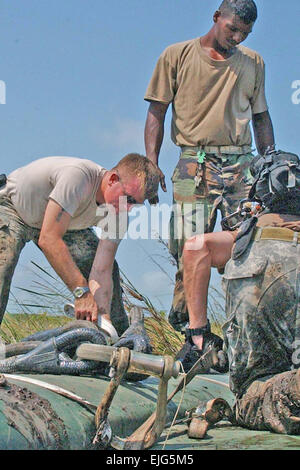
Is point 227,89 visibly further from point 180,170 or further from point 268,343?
point 268,343

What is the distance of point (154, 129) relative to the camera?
546 centimetres

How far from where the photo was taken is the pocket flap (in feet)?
11.1

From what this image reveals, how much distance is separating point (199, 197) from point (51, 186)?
3.33 feet

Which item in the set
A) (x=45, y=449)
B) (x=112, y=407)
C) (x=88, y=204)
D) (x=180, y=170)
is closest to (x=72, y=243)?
(x=88, y=204)

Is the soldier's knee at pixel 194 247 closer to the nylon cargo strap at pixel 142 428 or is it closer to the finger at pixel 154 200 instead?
the finger at pixel 154 200

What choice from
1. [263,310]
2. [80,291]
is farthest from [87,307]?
[263,310]

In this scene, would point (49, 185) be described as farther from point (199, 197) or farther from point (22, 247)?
point (199, 197)

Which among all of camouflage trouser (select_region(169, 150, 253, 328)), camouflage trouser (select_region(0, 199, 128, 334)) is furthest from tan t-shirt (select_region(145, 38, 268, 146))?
camouflage trouser (select_region(0, 199, 128, 334))

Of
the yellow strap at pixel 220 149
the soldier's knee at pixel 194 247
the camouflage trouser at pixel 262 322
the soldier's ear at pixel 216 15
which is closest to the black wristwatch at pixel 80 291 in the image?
the soldier's knee at pixel 194 247

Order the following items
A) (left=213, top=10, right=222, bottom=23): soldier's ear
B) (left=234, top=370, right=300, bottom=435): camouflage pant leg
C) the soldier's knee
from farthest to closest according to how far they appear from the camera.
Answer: (left=213, top=10, right=222, bottom=23): soldier's ear, the soldier's knee, (left=234, top=370, right=300, bottom=435): camouflage pant leg

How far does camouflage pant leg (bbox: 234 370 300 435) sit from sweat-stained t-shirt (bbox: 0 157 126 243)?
1635mm

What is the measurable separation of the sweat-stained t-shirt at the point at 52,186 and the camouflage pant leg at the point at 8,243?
5 cm

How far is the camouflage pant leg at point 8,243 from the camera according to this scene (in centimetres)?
453

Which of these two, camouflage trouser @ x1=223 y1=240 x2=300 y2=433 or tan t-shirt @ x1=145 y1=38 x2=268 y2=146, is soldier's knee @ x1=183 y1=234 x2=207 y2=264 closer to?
camouflage trouser @ x1=223 y1=240 x2=300 y2=433
